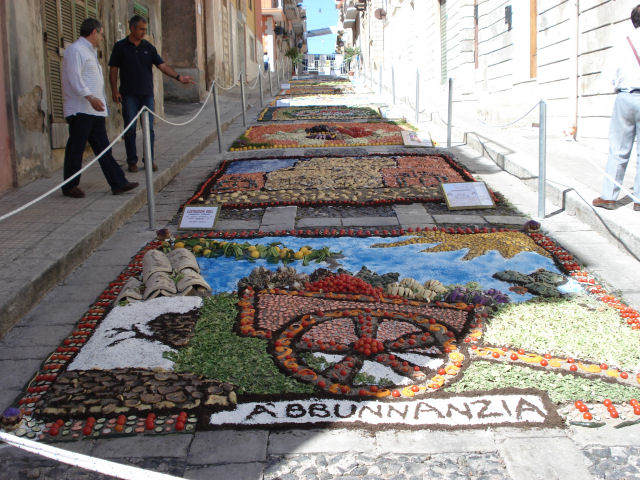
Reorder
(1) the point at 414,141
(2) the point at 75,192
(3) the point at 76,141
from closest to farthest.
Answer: (3) the point at 76,141, (2) the point at 75,192, (1) the point at 414,141

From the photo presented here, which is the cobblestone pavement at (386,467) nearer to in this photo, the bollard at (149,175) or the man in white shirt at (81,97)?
the bollard at (149,175)

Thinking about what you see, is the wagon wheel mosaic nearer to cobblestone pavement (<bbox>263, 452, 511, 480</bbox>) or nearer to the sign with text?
the sign with text

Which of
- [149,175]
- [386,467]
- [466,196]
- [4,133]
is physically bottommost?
[386,467]

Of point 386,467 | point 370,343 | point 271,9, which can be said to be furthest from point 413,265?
point 271,9

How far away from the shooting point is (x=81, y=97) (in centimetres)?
616

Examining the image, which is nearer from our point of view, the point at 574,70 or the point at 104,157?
the point at 104,157

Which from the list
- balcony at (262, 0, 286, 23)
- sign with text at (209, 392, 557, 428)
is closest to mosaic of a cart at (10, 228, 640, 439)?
sign with text at (209, 392, 557, 428)

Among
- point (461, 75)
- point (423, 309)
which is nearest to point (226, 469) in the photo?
point (423, 309)

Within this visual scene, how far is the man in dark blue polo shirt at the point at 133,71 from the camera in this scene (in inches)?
294

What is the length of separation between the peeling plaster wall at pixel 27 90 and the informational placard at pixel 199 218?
2175mm

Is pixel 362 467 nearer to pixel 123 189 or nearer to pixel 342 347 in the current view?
pixel 342 347

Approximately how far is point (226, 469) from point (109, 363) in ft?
3.59

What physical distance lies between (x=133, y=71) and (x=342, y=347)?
17.7 ft

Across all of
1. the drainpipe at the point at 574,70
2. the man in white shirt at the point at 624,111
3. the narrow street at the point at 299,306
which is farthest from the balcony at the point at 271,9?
the man in white shirt at the point at 624,111
